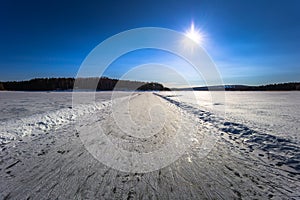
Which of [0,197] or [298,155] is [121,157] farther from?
[298,155]

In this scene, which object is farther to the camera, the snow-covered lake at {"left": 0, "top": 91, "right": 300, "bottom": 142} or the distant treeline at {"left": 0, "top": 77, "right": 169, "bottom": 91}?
the distant treeline at {"left": 0, "top": 77, "right": 169, "bottom": 91}

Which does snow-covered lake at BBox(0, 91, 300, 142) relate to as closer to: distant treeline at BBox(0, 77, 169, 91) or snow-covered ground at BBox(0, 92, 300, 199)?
snow-covered ground at BBox(0, 92, 300, 199)

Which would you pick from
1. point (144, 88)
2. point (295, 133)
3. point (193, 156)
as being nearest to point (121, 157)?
point (193, 156)

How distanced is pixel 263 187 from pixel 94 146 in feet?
12.4

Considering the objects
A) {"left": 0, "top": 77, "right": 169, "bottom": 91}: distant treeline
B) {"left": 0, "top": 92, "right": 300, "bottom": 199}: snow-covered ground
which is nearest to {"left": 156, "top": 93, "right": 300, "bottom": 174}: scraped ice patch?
{"left": 0, "top": 92, "right": 300, "bottom": 199}: snow-covered ground

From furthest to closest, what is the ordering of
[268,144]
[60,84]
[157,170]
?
[60,84]
[268,144]
[157,170]

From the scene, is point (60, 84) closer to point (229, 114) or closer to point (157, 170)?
point (229, 114)

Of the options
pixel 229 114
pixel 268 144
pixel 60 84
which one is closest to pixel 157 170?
pixel 268 144

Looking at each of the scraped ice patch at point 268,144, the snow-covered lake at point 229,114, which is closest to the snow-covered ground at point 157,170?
the scraped ice patch at point 268,144

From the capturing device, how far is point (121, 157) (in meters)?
3.82

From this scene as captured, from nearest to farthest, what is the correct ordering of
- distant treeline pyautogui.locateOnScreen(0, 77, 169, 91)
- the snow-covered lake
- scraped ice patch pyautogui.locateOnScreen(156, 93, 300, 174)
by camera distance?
1. scraped ice patch pyautogui.locateOnScreen(156, 93, 300, 174)
2. the snow-covered lake
3. distant treeline pyautogui.locateOnScreen(0, 77, 169, 91)

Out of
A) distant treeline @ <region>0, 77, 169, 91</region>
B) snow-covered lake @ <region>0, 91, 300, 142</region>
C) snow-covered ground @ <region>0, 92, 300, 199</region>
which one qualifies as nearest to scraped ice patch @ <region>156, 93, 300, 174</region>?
snow-covered ground @ <region>0, 92, 300, 199</region>

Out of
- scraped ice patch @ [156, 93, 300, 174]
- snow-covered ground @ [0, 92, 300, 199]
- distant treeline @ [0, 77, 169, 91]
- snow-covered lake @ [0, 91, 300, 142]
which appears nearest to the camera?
snow-covered ground @ [0, 92, 300, 199]

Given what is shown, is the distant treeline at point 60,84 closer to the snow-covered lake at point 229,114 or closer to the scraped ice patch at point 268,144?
the snow-covered lake at point 229,114
